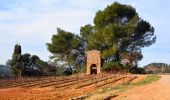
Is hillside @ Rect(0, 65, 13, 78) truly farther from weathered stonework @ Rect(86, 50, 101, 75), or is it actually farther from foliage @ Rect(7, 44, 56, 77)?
weathered stonework @ Rect(86, 50, 101, 75)

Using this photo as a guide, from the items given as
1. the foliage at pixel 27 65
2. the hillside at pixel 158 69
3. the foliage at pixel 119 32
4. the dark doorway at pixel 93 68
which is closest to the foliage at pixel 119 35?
the foliage at pixel 119 32

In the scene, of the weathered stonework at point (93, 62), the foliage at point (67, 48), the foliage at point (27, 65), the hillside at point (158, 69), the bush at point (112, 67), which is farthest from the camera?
the hillside at point (158, 69)

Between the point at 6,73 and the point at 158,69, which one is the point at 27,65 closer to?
the point at 6,73

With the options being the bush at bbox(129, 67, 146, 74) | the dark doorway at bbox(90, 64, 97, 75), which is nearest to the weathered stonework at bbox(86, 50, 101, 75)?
the dark doorway at bbox(90, 64, 97, 75)

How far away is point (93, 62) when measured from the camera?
55594 mm

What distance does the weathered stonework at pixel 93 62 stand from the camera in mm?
55062

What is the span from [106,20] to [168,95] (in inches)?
1449

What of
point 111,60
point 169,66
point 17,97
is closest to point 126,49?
point 111,60

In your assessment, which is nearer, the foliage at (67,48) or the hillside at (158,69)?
the foliage at (67,48)

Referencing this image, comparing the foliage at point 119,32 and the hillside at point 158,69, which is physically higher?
the foliage at point 119,32

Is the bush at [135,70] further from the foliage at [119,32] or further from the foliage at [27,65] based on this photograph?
the foliage at [27,65]

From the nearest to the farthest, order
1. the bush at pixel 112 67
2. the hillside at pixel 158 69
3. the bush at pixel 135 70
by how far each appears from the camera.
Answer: the bush at pixel 112 67 < the bush at pixel 135 70 < the hillside at pixel 158 69

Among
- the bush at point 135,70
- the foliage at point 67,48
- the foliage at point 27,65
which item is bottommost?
the bush at point 135,70

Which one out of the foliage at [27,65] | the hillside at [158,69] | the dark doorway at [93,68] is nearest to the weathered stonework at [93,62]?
the dark doorway at [93,68]
